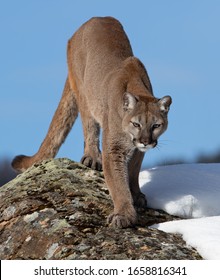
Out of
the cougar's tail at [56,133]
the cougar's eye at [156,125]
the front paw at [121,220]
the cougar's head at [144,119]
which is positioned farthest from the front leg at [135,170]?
the cougar's tail at [56,133]

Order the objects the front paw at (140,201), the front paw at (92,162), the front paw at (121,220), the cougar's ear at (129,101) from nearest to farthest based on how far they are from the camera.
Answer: the front paw at (121,220) → the cougar's ear at (129,101) → the front paw at (140,201) → the front paw at (92,162)

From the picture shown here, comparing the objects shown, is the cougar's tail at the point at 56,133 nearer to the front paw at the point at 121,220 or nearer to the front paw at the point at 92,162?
the front paw at the point at 92,162

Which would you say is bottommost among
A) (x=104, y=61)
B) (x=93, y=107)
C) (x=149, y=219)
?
(x=149, y=219)

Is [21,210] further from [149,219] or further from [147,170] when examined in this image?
[147,170]

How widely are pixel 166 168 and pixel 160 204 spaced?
1131 millimetres

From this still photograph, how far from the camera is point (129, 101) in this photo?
709 centimetres

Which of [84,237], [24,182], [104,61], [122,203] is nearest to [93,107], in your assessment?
[104,61]

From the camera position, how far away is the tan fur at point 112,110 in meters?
6.96

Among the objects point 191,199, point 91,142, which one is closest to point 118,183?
point 191,199

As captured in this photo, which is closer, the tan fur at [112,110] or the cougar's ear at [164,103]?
the tan fur at [112,110]

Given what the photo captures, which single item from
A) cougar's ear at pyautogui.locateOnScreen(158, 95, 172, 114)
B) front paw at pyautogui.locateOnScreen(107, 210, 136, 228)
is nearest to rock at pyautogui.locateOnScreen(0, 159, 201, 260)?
front paw at pyautogui.locateOnScreen(107, 210, 136, 228)

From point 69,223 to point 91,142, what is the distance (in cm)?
223

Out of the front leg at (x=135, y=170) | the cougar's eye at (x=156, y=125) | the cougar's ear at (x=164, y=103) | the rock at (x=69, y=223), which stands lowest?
the rock at (x=69, y=223)

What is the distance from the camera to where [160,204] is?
725 cm
